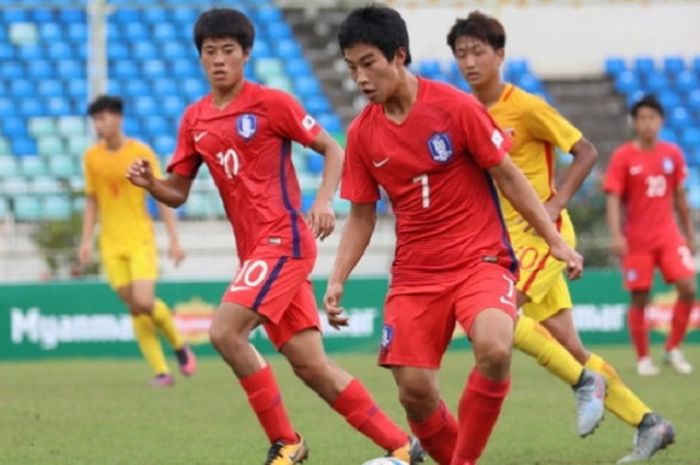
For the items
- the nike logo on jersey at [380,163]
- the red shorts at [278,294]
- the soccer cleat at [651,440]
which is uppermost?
the nike logo on jersey at [380,163]

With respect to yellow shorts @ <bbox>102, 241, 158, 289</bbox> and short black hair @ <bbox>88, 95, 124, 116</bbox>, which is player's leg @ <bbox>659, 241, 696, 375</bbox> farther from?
short black hair @ <bbox>88, 95, 124, 116</bbox>

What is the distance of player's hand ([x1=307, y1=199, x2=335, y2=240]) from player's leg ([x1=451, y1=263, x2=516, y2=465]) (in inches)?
46.2

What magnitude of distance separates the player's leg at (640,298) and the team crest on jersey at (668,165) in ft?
2.66

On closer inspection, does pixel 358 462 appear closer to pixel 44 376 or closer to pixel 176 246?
pixel 176 246

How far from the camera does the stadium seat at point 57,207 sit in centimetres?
1981

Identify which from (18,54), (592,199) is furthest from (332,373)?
(18,54)

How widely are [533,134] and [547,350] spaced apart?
4.23 ft

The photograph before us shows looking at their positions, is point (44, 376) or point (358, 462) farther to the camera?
point (44, 376)

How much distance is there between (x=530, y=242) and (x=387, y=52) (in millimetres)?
2700

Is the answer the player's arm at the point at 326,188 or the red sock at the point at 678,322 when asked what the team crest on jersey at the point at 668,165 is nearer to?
the red sock at the point at 678,322

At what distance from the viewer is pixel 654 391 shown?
13.1m

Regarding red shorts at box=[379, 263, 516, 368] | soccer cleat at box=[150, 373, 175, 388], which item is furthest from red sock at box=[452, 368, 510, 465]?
soccer cleat at box=[150, 373, 175, 388]

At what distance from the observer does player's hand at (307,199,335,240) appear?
26.5ft

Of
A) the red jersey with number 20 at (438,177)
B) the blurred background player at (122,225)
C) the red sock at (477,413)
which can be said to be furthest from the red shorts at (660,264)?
the red sock at (477,413)
